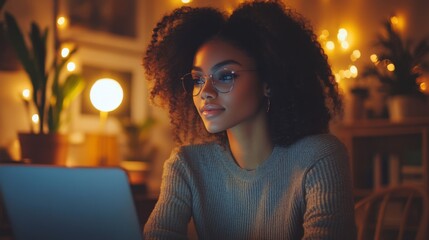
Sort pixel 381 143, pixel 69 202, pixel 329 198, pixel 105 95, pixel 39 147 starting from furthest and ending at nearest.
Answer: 1. pixel 105 95
2. pixel 381 143
3. pixel 39 147
4. pixel 329 198
5. pixel 69 202

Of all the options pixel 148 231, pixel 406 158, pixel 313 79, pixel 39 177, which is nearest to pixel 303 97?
pixel 313 79

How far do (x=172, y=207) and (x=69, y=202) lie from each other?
56 cm

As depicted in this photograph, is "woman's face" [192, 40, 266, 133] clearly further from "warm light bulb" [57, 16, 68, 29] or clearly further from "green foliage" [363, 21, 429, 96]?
"warm light bulb" [57, 16, 68, 29]

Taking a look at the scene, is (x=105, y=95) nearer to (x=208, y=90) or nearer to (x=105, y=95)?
(x=105, y=95)

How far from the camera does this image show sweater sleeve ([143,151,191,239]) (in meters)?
1.42

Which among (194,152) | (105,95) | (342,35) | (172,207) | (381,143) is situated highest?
(342,35)

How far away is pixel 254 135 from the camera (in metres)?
1.53

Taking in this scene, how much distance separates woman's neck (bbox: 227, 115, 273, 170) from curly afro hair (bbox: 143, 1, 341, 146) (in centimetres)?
3

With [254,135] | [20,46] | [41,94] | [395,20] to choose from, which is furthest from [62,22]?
[254,135]

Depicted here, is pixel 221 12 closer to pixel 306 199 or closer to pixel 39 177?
pixel 306 199

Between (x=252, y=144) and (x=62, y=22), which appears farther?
(x=62, y=22)

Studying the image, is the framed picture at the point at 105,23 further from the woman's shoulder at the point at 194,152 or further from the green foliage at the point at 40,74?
the woman's shoulder at the point at 194,152

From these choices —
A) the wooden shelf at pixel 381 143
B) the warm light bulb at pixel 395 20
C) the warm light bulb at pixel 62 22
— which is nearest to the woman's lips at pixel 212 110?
the wooden shelf at pixel 381 143

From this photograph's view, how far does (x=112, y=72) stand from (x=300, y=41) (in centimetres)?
379
